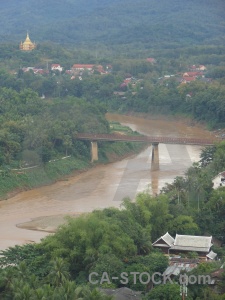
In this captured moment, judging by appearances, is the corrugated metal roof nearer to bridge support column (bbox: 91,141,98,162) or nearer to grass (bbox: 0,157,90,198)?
Result: grass (bbox: 0,157,90,198)

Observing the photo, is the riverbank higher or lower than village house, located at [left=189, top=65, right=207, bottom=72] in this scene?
higher

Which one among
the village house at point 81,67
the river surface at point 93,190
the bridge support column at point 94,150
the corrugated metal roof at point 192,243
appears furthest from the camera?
the village house at point 81,67

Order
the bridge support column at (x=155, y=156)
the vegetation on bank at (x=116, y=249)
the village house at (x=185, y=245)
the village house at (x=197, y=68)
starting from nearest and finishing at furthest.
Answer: the vegetation on bank at (x=116, y=249) → the village house at (x=185, y=245) → the bridge support column at (x=155, y=156) → the village house at (x=197, y=68)

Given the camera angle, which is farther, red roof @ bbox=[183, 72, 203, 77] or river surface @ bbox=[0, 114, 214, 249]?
red roof @ bbox=[183, 72, 203, 77]

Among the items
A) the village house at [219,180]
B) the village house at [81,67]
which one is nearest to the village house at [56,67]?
the village house at [81,67]

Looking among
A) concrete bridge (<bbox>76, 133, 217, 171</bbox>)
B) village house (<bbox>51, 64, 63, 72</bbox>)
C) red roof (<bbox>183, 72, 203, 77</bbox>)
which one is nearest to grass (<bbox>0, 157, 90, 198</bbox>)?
concrete bridge (<bbox>76, 133, 217, 171</bbox>)

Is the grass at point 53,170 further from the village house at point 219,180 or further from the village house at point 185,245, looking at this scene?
the village house at point 185,245

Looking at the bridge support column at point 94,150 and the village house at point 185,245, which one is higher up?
the village house at point 185,245

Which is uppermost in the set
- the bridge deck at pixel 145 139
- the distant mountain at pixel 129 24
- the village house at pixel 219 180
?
the village house at pixel 219 180
